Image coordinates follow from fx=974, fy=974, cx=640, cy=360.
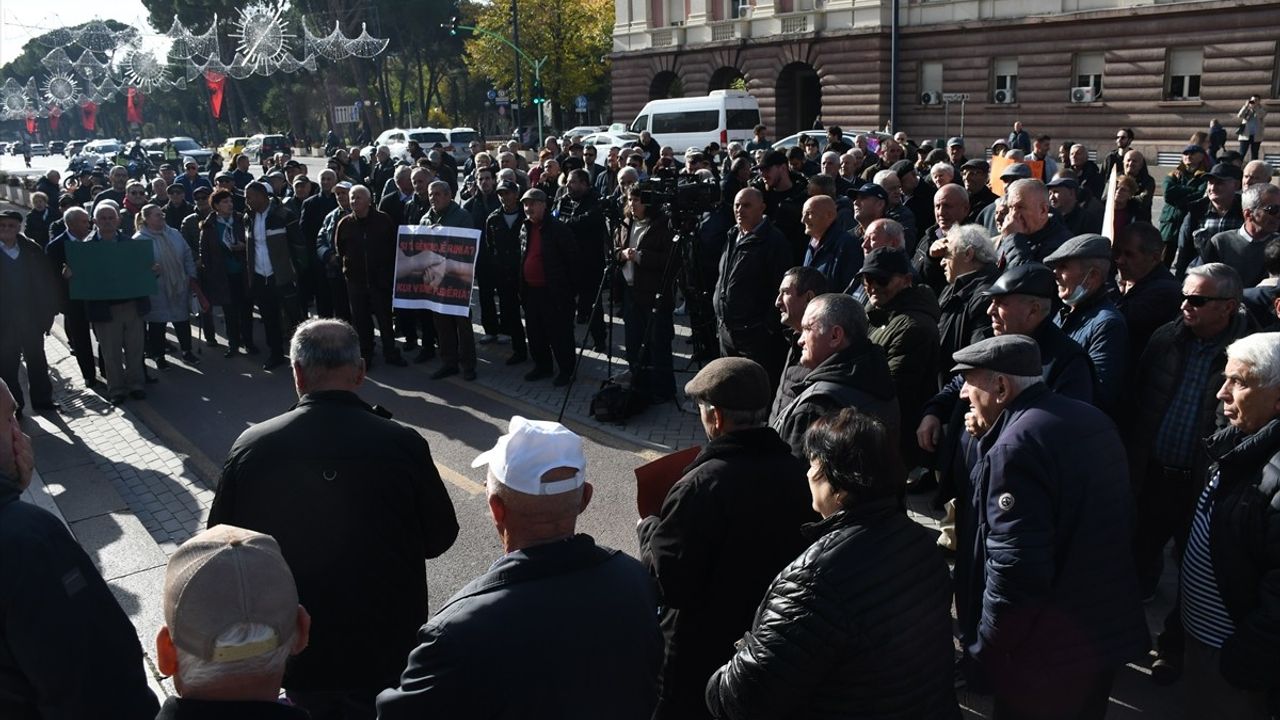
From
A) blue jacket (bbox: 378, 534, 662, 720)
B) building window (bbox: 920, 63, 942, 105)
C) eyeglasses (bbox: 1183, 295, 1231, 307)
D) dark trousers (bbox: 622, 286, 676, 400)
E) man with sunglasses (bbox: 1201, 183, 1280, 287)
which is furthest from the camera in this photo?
building window (bbox: 920, 63, 942, 105)

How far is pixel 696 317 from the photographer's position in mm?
8055

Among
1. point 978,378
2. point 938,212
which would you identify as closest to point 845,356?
point 978,378

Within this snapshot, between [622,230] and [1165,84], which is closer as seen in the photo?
[622,230]

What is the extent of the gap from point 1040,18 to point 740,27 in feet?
39.8

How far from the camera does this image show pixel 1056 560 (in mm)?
3090

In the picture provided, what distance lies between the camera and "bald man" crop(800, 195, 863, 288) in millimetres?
A: 6758

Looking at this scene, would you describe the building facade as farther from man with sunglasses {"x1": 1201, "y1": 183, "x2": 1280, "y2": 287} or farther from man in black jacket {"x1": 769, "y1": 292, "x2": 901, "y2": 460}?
man in black jacket {"x1": 769, "y1": 292, "x2": 901, "y2": 460}

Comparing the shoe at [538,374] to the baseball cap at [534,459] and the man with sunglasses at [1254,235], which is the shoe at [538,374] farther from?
the baseball cap at [534,459]

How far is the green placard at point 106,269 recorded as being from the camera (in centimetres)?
908

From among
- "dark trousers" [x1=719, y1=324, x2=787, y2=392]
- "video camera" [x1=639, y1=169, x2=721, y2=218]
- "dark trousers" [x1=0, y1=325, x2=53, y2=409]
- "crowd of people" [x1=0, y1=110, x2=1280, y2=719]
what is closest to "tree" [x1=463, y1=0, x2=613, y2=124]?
"dark trousers" [x1=0, y1=325, x2=53, y2=409]

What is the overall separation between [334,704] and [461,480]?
12.2 ft

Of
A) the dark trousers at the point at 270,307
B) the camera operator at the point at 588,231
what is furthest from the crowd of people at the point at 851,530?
the dark trousers at the point at 270,307

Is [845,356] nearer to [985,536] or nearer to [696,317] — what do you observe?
[985,536]

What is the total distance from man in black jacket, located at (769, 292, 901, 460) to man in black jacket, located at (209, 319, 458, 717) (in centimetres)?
151
